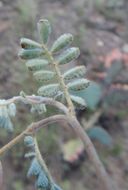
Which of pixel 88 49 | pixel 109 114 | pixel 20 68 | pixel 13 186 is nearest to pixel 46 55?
pixel 13 186

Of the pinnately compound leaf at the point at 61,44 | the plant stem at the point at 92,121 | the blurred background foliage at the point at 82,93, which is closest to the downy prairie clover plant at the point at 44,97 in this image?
the pinnately compound leaf at the point at 61,44

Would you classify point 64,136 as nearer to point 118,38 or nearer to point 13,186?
point 13,186

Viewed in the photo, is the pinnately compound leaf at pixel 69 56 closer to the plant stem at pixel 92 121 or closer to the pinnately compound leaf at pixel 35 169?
the pinnately compound leaf at pixel 35 169

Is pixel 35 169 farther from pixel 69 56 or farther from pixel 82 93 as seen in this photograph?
pixel 82 93

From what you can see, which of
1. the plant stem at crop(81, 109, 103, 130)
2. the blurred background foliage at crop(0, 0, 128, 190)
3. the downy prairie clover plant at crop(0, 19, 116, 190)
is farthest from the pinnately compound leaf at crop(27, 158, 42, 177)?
the plant stem at crop(81, 109, 103, 130)

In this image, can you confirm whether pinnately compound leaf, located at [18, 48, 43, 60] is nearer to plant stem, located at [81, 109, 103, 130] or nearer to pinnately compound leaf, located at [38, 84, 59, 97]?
pinnately compound leaf, located at [38, 84, 59, 97]

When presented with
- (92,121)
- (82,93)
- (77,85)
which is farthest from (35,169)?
(92,121)

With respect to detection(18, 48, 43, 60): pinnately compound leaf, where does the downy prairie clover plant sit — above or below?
below

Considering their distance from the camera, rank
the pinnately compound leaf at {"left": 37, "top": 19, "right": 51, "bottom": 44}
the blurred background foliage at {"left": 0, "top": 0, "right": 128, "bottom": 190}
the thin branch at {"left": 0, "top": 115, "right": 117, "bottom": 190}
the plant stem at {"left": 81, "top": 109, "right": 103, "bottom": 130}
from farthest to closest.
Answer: the plant stem at {"left": 81, "top": 109, "right": 103, "bottom": 130}, the blurred background foliage at {"left": 0, "top": 0, "right": 128, "bottom": 190}, the pinnately compound leaf at {"left": 37, "top": 19, "right": 51, "bottom": 44}, the thin branch at {"left": 0, "top": 115, "right": 117, "bottom": 190}
